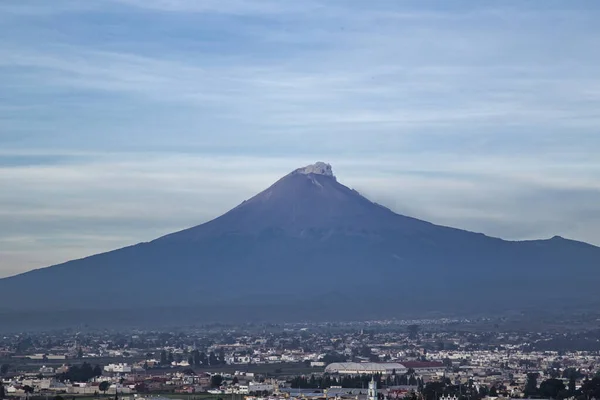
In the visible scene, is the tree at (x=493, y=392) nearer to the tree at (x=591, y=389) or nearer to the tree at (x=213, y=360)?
the tree at (x=591, y=389)

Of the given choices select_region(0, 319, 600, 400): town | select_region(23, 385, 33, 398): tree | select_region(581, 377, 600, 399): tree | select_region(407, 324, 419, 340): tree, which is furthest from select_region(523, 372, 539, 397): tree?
select_region(407, 324, 419, 340): tree

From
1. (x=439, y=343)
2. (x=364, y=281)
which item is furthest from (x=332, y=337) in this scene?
(x=364, y=281)

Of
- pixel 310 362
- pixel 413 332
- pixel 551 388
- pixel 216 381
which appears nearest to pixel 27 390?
pixel 216 381

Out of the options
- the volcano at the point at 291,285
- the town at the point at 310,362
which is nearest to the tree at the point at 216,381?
the town at the point at 310,362

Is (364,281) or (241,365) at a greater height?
(364,281)

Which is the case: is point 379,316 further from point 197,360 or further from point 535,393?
point 535,393

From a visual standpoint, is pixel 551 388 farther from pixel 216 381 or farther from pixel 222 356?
pixel 222 356
